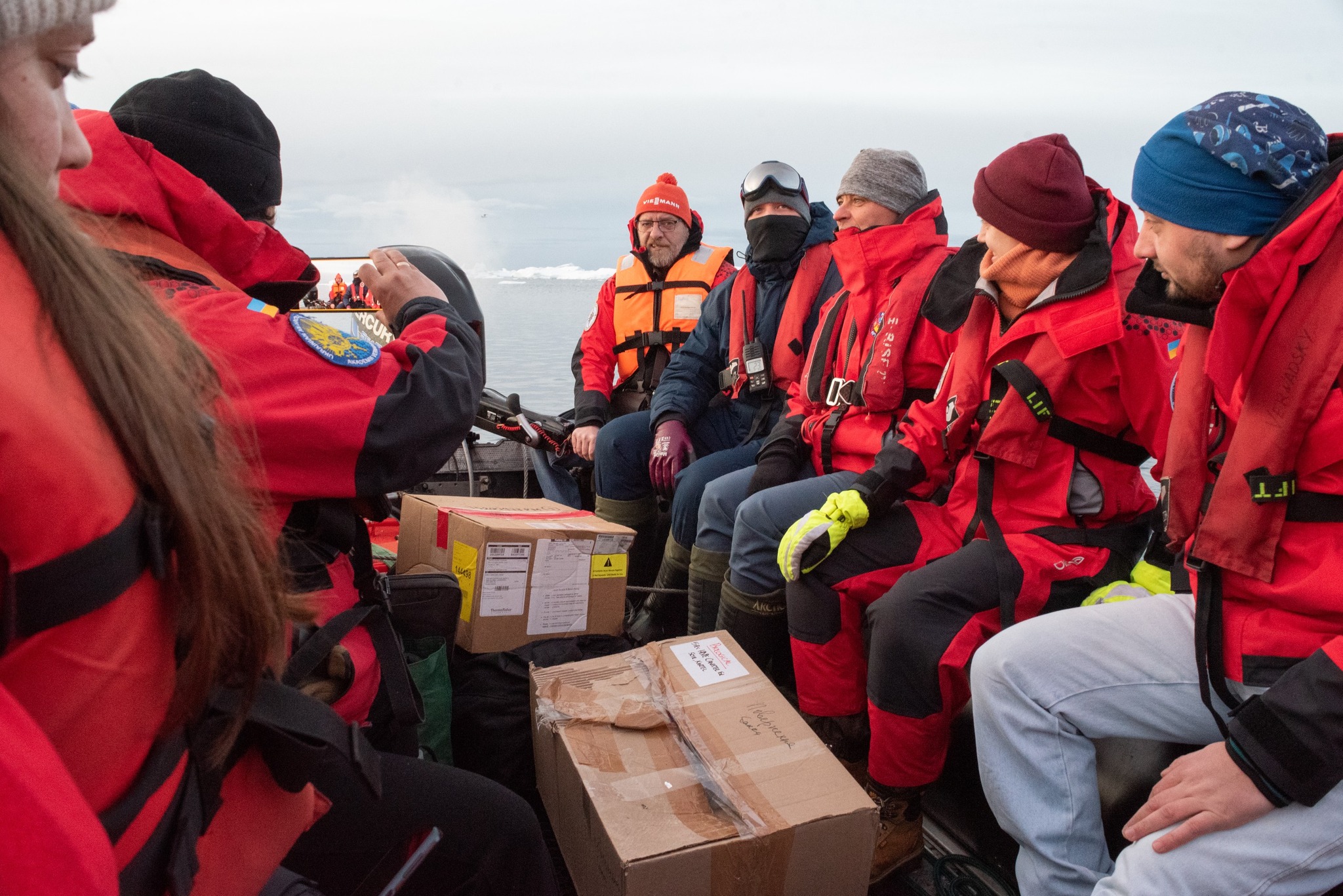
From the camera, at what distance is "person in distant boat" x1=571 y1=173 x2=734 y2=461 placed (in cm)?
381


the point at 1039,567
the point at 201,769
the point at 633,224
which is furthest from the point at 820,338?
the point at 201,769

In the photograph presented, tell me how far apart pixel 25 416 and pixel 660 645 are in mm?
1459

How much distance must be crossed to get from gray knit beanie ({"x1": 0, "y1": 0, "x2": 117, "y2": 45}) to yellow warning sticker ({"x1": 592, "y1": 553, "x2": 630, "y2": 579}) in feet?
5.60

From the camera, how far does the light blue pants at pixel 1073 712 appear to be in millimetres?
1374

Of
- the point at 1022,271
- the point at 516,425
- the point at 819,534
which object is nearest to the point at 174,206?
the point at 819,534

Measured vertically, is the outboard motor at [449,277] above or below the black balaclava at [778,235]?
below

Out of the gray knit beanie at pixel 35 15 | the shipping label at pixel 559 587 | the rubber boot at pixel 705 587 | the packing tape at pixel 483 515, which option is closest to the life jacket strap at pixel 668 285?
the rubber boot at pixel 705 587

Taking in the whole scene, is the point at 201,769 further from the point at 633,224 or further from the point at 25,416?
the point at 633,224

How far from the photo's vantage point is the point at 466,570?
6.84 feet

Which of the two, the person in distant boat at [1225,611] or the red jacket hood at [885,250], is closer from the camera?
the person in distant boat at [1225,611]

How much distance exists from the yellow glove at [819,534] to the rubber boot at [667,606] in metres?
0.89

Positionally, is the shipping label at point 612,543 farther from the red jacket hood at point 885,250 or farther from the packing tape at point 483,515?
the red jacket hood at point 885,250

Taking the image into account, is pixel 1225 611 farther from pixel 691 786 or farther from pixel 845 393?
pixel 845 393

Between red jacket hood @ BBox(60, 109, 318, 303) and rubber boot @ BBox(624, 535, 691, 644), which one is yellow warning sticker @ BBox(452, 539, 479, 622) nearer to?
red jacket hood @ BBox(60, 109, 318, 303)
